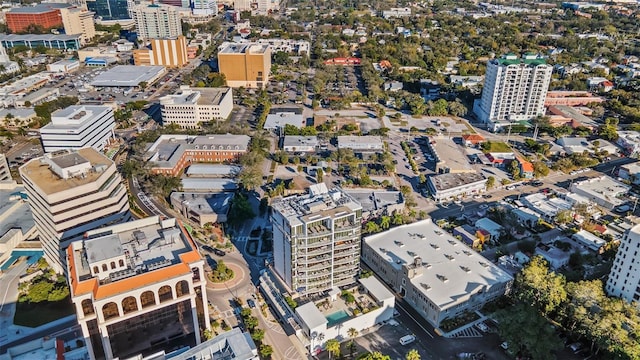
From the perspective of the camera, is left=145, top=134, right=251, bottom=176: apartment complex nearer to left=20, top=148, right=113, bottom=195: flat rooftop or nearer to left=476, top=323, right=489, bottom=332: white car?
left=20, top=148, right=113, bottom=195: flat rooftop

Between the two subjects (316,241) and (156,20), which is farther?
(156,20)

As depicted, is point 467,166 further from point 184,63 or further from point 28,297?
point 184,63

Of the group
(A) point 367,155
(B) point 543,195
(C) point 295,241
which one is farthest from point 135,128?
(B) point 543,195

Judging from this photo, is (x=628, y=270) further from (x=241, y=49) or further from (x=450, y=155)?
(x=241, y=49)

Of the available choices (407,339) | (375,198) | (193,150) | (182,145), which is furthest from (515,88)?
(407,339)

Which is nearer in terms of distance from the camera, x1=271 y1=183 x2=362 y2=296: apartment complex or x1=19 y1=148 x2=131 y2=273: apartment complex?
x1=271 y1=183 x2=362 y2=296: apartment complex

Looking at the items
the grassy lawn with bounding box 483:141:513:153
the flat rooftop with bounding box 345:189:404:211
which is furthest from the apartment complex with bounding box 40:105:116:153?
the grassy lawn with bounding box 483:141:513:153

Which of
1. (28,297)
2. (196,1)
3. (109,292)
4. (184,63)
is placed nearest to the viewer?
(109,292)
